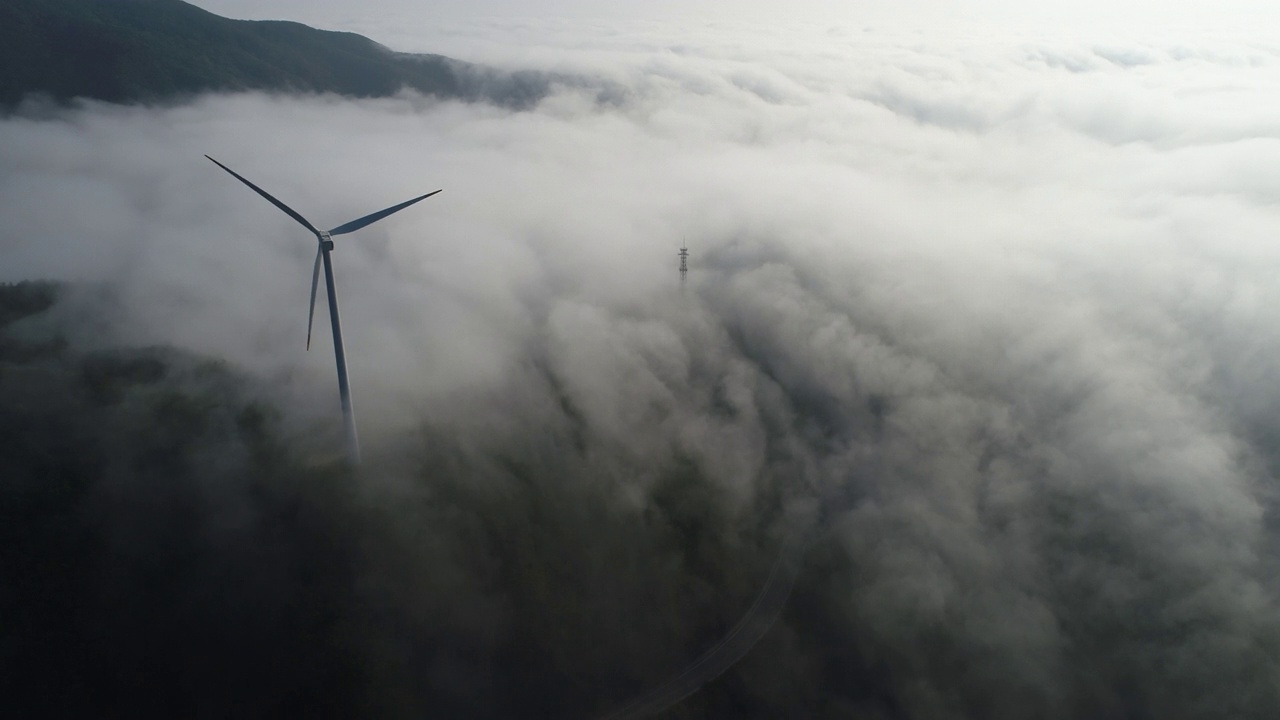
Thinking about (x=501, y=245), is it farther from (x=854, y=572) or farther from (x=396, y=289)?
(x=854, y=572)

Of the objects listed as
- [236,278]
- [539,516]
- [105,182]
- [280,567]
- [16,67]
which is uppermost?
[16,67]

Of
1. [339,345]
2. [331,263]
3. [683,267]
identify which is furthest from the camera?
[683,267]

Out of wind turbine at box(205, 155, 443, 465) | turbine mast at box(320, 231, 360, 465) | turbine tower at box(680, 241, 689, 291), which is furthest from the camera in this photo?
turbine tower at box(680, 241, 689, 291)

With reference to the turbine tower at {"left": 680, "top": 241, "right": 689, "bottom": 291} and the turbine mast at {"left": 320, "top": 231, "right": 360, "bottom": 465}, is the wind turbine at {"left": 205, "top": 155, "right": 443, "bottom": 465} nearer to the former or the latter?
the turbine mast at {"left": 320, "top": 231, "right": 360, "bottom": 465}

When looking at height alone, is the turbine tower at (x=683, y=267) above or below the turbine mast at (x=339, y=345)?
below

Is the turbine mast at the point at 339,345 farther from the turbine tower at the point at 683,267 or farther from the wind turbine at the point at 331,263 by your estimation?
the turbine tower at the point at 683,267

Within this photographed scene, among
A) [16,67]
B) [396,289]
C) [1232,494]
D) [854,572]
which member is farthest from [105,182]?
[1232,494]

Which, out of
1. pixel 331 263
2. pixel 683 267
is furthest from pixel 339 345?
pixel 683 267

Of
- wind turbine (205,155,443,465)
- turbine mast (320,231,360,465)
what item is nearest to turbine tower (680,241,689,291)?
wind turbine (205,155,443,465)

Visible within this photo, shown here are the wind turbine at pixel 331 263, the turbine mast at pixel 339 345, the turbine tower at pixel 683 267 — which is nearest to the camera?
the wind turbine at pixel 331 263

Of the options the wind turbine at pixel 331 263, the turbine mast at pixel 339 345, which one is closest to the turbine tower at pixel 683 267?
the wind turbine at pixel 331 263

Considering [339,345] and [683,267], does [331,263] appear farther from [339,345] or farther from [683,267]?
[683,267]
